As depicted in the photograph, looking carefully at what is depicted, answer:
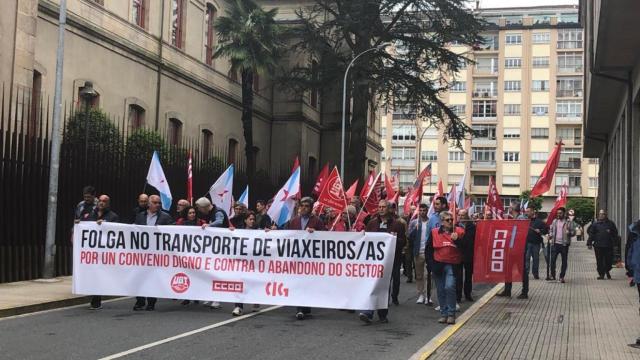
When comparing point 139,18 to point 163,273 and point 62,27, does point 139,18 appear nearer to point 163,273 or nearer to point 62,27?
point 62,27

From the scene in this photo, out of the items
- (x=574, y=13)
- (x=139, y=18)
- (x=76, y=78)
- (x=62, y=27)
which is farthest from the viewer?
(x=574, y=13)

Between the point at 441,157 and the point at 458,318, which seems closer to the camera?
the point at 458,318

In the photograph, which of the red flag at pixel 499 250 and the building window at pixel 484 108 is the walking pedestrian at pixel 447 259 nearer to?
the red flag at pixel 499 250

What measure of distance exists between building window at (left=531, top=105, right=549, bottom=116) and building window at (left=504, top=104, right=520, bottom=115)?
6.29ft

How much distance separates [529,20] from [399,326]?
9305 cm

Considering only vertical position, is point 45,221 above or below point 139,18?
below

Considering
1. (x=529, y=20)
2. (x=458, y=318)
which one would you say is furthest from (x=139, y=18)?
(x=529, y=20)

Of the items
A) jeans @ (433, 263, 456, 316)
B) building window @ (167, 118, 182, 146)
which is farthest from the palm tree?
jeans @ (433, 263, 456, 316)

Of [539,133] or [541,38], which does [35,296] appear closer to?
[539,133]

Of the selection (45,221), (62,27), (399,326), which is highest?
(62,27)

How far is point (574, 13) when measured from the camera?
338 feet

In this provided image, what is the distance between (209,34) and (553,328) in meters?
29.6

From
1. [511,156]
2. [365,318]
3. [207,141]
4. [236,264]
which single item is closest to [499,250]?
[365,318]

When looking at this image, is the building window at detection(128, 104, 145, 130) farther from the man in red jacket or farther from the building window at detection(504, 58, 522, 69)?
the building window at detection(504, 58, 522, 69)
